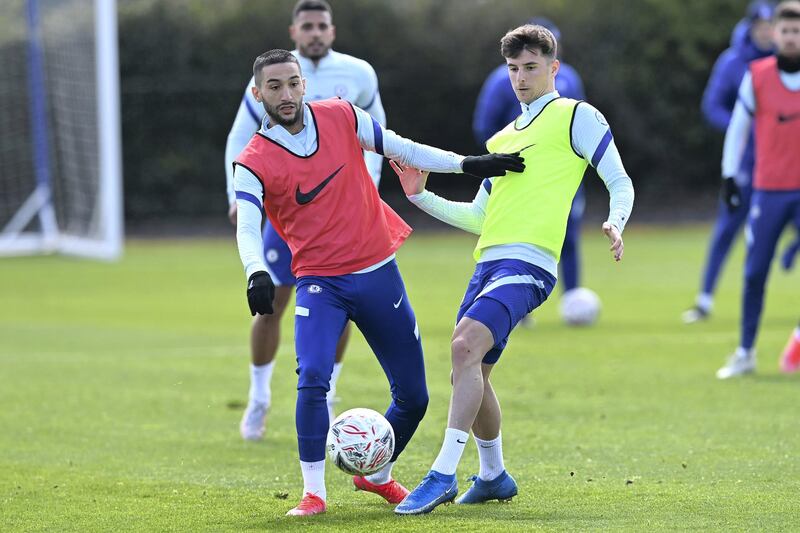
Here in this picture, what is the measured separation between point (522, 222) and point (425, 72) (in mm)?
25899

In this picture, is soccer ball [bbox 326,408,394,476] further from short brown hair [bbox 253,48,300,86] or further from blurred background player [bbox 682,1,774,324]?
blurred background player [bbox 682,1,774,324]

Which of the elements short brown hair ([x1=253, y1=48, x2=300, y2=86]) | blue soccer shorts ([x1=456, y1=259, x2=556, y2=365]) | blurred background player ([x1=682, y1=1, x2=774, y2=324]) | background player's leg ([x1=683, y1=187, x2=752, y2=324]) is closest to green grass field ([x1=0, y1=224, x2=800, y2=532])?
background player's leg ([x1=683, y1=187, x2=752, y2=324])

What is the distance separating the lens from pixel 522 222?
645 cm

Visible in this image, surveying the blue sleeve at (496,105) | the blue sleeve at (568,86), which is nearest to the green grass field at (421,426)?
the blue sleeve at (496,105)

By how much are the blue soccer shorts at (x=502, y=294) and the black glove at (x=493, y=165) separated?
1.35 feet

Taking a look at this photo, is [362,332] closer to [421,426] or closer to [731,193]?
[421,426]

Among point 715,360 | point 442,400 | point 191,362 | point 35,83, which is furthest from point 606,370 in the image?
point 35,83

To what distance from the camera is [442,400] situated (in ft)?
33.4

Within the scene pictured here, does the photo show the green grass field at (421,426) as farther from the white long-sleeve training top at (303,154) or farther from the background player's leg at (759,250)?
the white long-sleeve training top at (303,154)

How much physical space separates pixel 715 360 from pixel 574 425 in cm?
334

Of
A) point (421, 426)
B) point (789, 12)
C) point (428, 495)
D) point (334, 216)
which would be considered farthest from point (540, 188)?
point (789, 12)

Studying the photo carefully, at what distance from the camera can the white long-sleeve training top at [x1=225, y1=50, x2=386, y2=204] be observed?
29.1ft

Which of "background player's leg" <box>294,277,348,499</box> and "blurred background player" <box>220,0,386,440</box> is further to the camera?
"blurred background player" <box>220,0,386,440</box>

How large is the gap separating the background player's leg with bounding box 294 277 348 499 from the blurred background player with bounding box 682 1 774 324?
853cm
